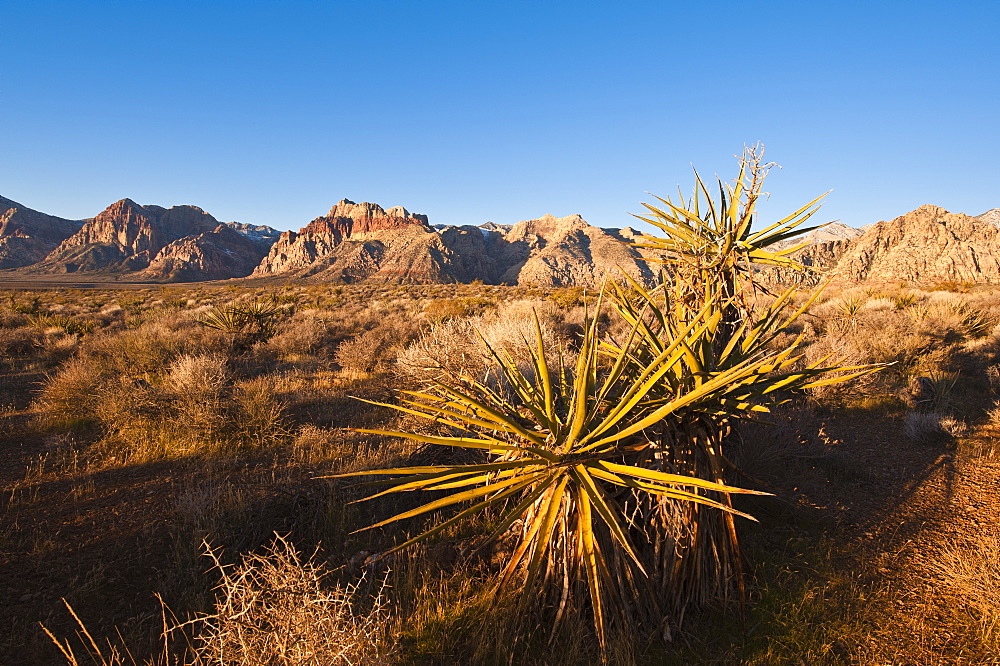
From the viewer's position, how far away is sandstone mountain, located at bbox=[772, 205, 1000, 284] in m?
33.8

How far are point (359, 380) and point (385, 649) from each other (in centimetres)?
663

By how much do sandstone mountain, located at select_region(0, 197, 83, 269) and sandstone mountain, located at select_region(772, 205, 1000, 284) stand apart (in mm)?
157980

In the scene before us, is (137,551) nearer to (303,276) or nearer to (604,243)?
(303,276)

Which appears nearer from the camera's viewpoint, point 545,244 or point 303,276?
point 303,276

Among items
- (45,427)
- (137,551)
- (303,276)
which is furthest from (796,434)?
(303,276)

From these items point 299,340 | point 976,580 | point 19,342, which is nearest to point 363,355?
point 299,340

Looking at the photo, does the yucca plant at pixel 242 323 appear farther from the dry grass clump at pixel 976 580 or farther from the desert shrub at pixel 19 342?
the dry grass clump at pixel 976 580

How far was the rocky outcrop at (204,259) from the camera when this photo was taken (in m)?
108

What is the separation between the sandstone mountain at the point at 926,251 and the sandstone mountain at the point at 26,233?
518 ft

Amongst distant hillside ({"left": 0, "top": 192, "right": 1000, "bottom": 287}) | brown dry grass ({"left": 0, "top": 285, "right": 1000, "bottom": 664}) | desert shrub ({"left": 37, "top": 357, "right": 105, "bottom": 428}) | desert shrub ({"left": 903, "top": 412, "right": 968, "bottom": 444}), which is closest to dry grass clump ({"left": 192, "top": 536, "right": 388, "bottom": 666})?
brown dry grass ({"left": 0, "top": 285, "right": 1000, "bottom": 664})

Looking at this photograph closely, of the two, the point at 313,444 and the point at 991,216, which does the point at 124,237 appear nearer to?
the point at 313,444

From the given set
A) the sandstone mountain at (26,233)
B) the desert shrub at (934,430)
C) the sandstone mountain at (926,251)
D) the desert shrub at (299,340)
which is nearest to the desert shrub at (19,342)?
the desert shrub at (299,340)

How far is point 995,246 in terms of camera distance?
3544cm

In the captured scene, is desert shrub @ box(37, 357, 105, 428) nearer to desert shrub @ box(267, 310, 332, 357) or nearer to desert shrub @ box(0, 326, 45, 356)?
Answer: desert shrub @ box(267, 310, 332, 357)
